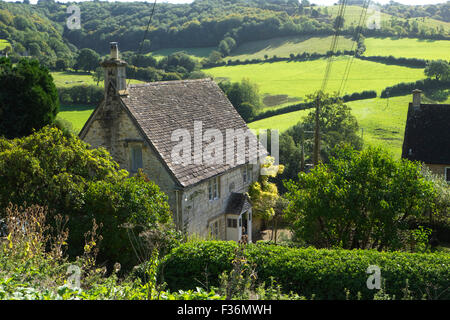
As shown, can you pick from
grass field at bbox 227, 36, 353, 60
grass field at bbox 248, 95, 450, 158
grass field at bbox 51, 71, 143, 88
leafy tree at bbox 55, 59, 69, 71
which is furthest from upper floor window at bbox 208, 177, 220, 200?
grass field at bbox 227, 36, 353, 60

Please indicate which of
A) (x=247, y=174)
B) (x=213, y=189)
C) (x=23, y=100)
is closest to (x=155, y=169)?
(x=213, y=189)

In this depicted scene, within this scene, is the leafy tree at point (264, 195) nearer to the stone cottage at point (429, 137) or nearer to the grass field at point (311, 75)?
the stone cottage at point (429, 137)

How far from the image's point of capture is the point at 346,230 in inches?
739

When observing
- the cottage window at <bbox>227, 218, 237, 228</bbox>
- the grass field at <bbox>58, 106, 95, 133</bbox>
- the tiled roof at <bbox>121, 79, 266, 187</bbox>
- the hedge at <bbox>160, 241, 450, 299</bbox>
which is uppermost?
the grass field at <bbox>58, 106, 95, 133</bbox>

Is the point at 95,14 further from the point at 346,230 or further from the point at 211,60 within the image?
the point at 346,230

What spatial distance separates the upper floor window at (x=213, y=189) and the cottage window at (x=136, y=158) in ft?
12.2

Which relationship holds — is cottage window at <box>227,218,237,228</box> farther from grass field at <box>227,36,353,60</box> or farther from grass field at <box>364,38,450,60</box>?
grass field at <box>227,36,353,60</box>

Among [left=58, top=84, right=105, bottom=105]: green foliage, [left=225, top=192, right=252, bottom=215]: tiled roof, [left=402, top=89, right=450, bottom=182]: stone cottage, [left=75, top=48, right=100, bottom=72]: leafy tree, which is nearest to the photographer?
[left=225, top=192, right=252, bottom=215]: tiled roof

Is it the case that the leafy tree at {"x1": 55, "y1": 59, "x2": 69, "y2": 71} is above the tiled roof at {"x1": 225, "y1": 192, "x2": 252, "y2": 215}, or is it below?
above

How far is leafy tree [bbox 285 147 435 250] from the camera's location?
59.3ft

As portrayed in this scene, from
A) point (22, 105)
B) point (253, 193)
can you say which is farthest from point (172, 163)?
point (22, 105)

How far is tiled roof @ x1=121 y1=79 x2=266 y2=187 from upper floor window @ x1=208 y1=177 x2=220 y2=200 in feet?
1.92

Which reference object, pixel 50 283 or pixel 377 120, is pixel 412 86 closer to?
pixel 377 120

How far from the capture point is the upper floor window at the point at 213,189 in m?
25.2
